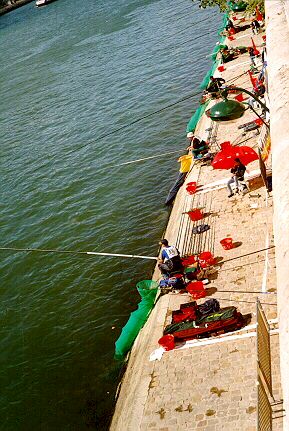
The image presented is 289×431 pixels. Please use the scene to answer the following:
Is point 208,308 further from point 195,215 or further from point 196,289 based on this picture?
point 195,215

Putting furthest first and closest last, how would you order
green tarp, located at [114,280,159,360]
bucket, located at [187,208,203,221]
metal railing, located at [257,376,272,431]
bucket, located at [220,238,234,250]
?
bucket, located at [187,208,203,221]
bucket, located at [220,238,234,250]
green tarp, located at [114,280,159,360]
metal railing, located at [257,376,272,431]

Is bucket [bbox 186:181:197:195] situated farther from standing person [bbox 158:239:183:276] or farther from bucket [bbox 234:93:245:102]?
bucket [bbox 234:93:245:102]

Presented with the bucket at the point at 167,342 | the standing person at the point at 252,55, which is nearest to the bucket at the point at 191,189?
the bucket at the point at 167,342

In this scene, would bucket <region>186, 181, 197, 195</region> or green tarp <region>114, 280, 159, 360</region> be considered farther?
bucket <region>186, 181, 197, 195</region>

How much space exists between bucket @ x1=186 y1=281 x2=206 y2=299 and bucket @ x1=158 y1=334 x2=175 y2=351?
1.89m

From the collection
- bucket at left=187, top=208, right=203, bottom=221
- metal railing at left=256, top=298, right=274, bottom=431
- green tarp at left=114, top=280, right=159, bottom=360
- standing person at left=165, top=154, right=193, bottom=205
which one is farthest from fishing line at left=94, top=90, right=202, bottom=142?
metal railing at left=256, top=298, right=274, bottom=431

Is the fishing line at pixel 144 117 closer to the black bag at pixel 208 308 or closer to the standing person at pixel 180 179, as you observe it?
the standing person at pixel 180 179

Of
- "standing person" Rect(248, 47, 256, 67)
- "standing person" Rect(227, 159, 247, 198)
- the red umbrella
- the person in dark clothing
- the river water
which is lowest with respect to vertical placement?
the river water

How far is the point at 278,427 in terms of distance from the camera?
1022cm

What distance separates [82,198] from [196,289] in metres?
14.0

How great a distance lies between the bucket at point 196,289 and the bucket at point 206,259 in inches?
36.6

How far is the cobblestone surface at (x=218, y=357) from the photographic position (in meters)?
11.9

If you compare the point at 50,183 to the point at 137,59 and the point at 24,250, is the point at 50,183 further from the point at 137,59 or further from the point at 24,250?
the point at 137,59

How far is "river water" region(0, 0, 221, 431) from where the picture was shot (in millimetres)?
17578
